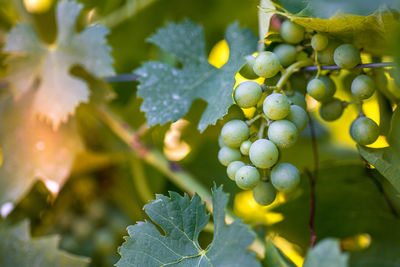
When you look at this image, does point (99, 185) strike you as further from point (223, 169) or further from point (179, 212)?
point (179, 212)

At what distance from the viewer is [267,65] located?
0.44m

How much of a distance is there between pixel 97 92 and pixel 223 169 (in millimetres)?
292

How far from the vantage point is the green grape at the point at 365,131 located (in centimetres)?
44

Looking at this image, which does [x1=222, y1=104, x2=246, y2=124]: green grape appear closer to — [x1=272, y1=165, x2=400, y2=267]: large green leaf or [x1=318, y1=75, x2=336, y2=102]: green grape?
[x1=318, y1=75, x2=336, y2=102]: green grape

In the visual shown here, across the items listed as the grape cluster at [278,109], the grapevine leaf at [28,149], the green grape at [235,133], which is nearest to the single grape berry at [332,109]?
the grape cluster at [278,109]

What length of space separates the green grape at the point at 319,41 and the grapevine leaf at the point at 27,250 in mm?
451

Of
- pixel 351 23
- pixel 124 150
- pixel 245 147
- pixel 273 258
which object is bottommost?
pixel 124 150

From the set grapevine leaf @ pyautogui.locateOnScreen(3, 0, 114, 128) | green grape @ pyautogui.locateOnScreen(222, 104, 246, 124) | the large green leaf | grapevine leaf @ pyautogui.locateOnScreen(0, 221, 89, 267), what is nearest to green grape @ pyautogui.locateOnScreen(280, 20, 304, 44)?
green grape @ pyautogui.locateOnScreen(222, 104, 246, 124)

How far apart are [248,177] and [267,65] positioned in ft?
0.41

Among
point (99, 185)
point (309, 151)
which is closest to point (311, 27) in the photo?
point (309, 151)

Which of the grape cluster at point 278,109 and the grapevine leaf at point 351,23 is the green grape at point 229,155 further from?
the grapevine leaf at point 351,23

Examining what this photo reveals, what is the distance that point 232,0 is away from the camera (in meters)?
0.83

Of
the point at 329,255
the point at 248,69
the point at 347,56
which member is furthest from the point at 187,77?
the point at 329,255

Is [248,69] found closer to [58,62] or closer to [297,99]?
[297,99]
